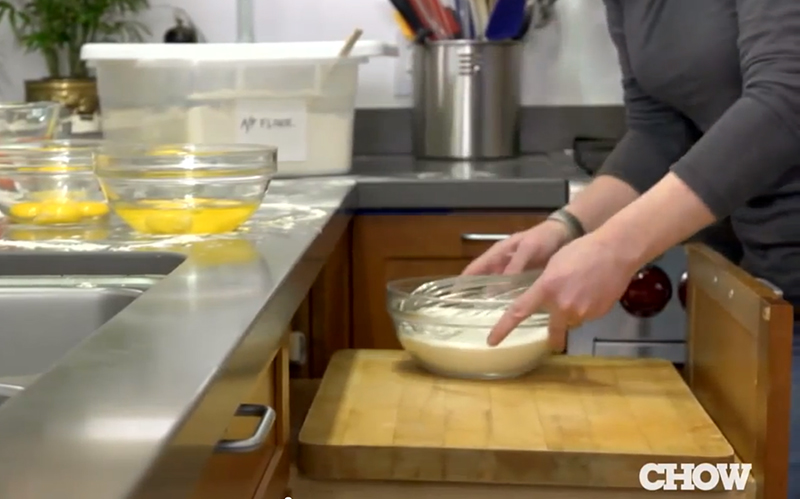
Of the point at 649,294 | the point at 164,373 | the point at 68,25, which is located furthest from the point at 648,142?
the point at 68,25

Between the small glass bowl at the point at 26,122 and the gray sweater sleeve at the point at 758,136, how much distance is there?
0.84 meters

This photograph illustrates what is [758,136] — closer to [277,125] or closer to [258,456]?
[258,456]

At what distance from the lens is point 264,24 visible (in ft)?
7.13

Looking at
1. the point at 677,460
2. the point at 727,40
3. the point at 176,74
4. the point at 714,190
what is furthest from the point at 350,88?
the point at 677,460

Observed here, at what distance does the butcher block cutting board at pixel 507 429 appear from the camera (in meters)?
0.92

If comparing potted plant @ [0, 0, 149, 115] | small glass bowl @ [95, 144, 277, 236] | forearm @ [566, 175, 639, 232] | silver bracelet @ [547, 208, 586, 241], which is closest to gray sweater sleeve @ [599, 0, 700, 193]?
forearm @ [566, 175, 639, 232]

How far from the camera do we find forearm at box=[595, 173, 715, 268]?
1050 mm

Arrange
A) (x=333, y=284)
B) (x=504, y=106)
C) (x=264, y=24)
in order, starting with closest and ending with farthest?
(x=333, y=284), (x=504, y=106), (x=264, y=24)

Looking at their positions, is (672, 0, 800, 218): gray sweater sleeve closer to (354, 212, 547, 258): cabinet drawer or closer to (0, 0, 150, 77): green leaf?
(354, 212, 547, 258): cabinet drawer

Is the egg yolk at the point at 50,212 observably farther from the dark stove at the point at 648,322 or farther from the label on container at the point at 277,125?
the dark stove at the point at 648,322

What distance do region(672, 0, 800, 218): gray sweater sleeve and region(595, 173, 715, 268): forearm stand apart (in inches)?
0.5

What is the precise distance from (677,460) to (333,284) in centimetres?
78

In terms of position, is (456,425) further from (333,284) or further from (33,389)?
(333,284)

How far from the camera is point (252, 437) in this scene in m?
0.69
